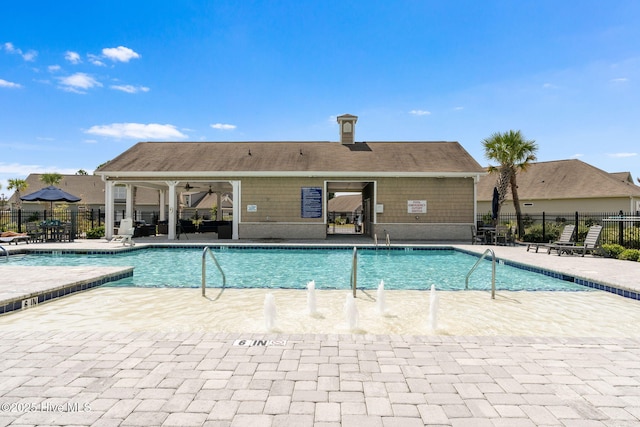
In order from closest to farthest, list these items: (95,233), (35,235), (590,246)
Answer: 1. (590,246)
2. (35,235)
3. (95,233)

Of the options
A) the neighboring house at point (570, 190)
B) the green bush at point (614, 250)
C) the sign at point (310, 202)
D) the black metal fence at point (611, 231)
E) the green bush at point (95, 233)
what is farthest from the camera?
the neighboring house at point (570, 190)

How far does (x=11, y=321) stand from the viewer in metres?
4.72

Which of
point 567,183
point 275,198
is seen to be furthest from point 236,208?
point 567,183

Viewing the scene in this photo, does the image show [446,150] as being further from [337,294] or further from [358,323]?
[358,323]

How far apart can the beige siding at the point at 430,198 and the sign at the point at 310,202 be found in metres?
3.00

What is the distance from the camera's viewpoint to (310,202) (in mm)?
17531

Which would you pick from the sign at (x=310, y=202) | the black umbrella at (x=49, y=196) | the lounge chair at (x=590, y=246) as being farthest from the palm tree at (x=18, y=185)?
the lounge chair at (x=590, y=246)

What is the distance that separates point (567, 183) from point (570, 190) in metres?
1.16

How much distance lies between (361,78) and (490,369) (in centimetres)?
1510

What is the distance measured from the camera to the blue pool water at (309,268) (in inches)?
311

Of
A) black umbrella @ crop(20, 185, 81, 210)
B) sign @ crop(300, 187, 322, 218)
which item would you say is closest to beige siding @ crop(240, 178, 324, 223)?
sign @ crop(300, 187, 322, 218)

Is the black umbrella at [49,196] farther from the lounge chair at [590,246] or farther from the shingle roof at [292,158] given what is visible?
the lounge chair at [590,246]

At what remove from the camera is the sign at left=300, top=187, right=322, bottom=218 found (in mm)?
17500

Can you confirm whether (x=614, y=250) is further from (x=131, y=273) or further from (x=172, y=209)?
(x=172, y=209)
